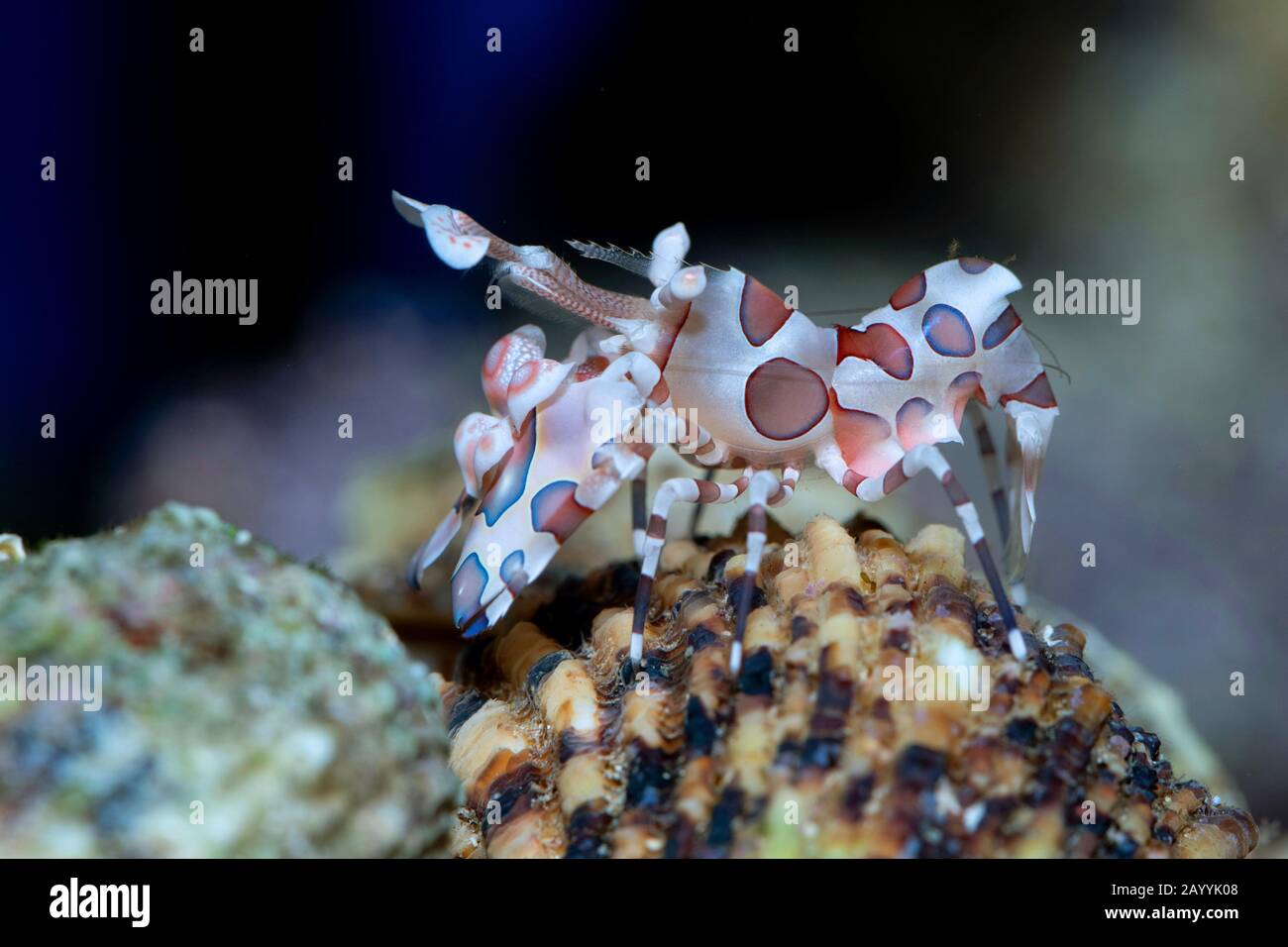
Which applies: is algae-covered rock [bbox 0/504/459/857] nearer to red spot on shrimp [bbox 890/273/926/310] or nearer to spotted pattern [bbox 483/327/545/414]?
spotted pattern [bbox 483/327/545/414]

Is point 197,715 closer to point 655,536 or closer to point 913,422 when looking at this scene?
point 655,536

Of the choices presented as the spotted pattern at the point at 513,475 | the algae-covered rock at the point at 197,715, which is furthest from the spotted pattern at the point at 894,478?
the algae-covered rock at the point at 197,715

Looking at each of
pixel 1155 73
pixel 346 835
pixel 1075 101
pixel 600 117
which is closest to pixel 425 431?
pixel 600 117

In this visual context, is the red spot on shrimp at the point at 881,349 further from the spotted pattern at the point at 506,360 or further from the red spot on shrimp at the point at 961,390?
the spotted pattern at the point at 506,360

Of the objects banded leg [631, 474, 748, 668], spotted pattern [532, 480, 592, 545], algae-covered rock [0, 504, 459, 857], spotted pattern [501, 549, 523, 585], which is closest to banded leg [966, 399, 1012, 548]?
banded leg [631, 474, 748, 668]

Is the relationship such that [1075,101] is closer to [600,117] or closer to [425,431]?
[600,117]

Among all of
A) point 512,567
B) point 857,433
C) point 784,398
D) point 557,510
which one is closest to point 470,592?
point 512,567

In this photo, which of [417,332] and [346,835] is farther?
[417,332]
